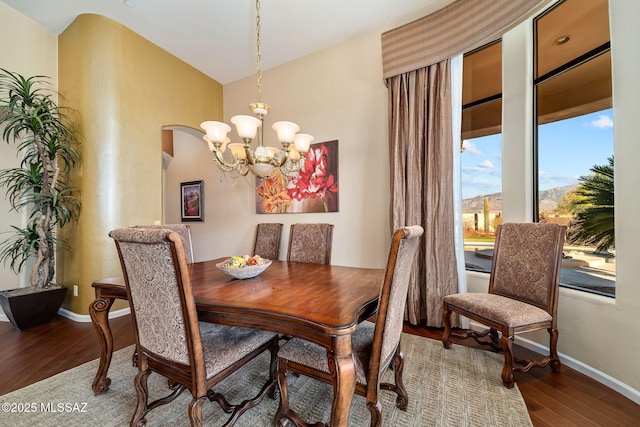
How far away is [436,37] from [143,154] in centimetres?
366

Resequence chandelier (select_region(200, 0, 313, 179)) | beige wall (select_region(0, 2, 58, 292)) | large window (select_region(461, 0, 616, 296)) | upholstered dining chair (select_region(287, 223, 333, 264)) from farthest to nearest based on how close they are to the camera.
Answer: beige wall (select_region(0, 2, 58, 292)), upholstered dining chair (select_region(287, 223, 333, 264)), large window (select_region(461, 0, 616, 296)), chandelier (select_region(200, 0, 313, 179))

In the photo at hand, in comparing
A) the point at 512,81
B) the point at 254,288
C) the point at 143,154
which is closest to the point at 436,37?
the point at 512,81

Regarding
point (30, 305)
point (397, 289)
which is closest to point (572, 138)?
point (397, 289)

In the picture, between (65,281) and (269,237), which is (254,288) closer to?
(269,237)

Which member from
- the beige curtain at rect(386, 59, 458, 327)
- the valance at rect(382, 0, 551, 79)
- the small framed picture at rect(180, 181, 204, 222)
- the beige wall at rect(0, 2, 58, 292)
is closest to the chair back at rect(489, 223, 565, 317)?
the beige curtain at rect(386, 59, 458, 327)

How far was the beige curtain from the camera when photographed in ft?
8.75

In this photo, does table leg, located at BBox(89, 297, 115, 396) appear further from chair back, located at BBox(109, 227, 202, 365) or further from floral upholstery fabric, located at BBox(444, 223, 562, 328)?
floral upholstery fabric, located at BBox(444, 223, 562, 328)

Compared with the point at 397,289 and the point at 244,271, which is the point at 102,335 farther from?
the point at 397,289

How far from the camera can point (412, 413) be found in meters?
1.57

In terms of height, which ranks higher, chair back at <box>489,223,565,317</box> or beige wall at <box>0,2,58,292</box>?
beige wall at <box>0,2,58,292</box>

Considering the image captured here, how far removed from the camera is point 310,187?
3627 millimetres

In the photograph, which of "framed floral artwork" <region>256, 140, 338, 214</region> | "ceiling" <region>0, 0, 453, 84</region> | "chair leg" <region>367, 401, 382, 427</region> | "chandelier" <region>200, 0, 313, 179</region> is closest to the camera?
"chair leg" <region>367, 401, 382, 427</region>

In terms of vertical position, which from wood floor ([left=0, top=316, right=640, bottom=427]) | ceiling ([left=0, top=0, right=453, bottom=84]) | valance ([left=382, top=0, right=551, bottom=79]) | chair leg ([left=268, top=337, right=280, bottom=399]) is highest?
ceiling ([left=0, top=0, right=453, bottom=84])

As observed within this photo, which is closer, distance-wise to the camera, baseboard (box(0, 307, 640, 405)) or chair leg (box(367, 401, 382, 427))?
chair leg (box(367, 401, 382, 427))
